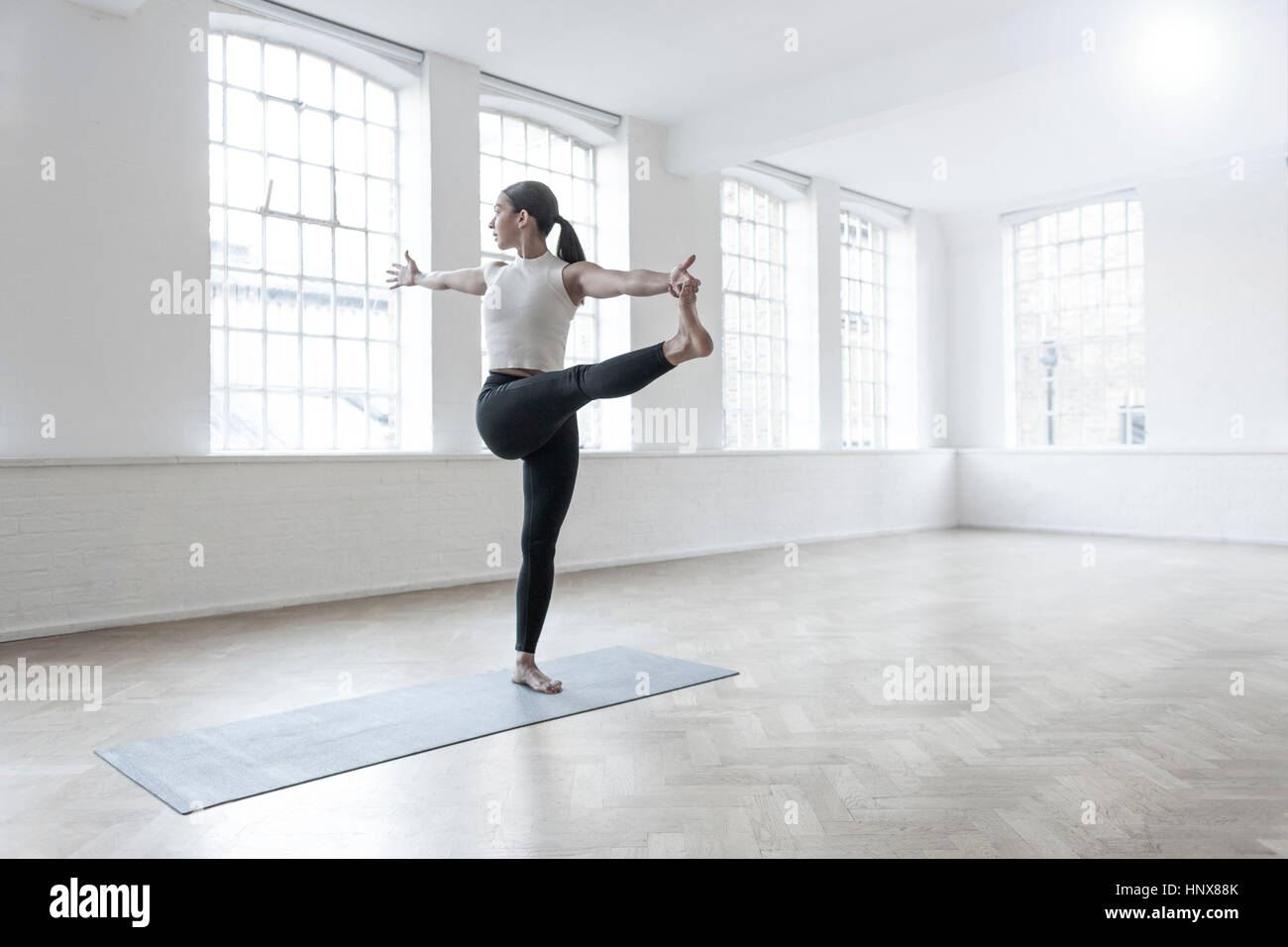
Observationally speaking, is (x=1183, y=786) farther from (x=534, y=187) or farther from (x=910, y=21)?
(x=910, y=21)

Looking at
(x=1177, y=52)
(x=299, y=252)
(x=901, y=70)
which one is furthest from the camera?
(x=1177, y=52)

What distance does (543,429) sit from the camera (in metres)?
3.05

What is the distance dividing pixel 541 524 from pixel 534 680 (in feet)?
1.95

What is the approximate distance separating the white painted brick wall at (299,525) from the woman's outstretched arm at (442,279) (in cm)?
228

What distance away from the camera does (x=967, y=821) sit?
7.03 feet

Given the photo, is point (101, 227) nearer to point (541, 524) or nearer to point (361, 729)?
point (541, 524)

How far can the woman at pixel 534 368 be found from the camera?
2.97m

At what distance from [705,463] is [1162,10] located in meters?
4.65

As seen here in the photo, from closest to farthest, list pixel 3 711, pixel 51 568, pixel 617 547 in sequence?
pixel 3 711
pixel 51 568
pixel 617 547

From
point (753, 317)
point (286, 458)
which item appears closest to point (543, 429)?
point (286, 458)

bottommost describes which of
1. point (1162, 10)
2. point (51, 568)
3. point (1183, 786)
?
point (1183, 786)

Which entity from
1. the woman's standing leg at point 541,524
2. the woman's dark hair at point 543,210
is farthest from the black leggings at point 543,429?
the woman's dark hair at point 543,210

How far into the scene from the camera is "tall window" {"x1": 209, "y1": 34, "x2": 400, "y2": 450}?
5891 millimetres

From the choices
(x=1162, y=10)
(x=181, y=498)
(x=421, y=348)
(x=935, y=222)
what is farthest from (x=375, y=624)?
(x=935, y=222)
